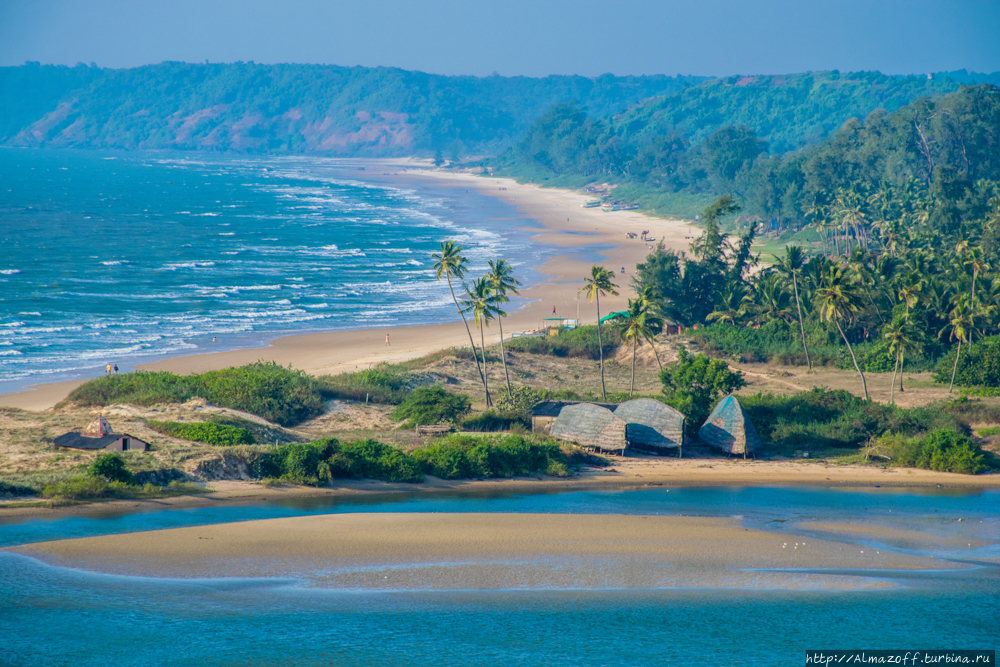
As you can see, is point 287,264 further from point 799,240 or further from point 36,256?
point 799,240

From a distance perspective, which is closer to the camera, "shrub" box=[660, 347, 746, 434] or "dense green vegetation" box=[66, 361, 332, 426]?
"shrub" box=[660, 347, 746, 434]

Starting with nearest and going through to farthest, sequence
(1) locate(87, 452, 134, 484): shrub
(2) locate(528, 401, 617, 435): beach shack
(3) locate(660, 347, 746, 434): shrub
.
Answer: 1. (1) locate(87, 452, 134, 484): shrub
2. (2) locate(528, 401, 617, 435): beach shack
3. (3) locate(660, 347, 746, 434): shrub

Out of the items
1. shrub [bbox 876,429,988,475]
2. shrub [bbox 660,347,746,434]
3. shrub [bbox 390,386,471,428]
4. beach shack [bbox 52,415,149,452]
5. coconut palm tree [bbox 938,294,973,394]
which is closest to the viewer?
beach shack [bbox 52,415,149,452]

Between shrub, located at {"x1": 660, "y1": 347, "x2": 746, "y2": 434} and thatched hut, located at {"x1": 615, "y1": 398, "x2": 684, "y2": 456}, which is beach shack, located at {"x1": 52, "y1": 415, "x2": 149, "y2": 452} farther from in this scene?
shrub, located at {"x1": 660, "y1": 347, "x2": 746, "y2": 434}

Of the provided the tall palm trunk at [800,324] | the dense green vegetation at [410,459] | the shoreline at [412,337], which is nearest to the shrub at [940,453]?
the dense green vegetation at [410,459]

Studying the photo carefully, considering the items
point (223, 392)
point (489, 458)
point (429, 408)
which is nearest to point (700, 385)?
point (489, 458)

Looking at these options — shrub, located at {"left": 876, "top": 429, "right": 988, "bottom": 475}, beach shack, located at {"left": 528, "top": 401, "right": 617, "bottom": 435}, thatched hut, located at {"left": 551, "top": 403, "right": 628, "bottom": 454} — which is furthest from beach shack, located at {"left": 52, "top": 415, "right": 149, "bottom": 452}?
shrub, located at {"left": 876, "top": 429, "right": 988, "bottom": 475}
